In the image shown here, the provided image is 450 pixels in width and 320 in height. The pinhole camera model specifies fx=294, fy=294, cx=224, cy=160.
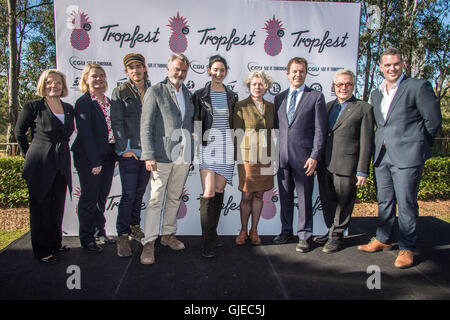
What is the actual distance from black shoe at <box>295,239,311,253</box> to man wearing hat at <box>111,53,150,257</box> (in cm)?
188

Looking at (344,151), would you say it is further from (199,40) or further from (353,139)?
(199,40)

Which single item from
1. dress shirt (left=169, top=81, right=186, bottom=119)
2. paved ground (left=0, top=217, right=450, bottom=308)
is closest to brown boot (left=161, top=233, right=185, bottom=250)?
paved ground (left=0, top=217, right=450, bottom=308)

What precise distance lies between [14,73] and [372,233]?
11869 millimetres

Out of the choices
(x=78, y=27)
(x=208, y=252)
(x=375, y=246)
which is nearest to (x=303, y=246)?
(x=375, y=246)

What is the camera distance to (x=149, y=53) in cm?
374

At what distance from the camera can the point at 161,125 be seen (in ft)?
9.71

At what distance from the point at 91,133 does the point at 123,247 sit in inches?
49.7

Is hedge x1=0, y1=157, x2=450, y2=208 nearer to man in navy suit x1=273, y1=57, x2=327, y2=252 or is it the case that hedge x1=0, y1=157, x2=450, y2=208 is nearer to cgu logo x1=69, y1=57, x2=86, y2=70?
cgu logo x1=69, y1=57, x2=86, y2=70

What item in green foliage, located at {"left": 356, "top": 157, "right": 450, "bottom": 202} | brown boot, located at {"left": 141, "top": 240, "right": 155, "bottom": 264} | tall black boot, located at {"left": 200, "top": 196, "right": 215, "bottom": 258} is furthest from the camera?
green foliage, located at {"left": 356, "top": 157, "right": 450, "bottom": 202}

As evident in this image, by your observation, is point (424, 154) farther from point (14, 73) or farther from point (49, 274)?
point (14, 73)

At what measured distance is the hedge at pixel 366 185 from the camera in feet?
18.1

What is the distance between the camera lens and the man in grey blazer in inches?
115

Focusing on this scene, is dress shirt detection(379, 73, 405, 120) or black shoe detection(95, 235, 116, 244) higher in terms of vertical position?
dress shirt detection(379, 73, 405, 120)

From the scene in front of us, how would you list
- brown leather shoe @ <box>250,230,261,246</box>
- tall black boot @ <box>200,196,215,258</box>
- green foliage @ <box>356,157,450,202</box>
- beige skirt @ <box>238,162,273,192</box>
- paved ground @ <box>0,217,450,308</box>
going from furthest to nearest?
green foliage @ <box>356,157,450,202</box>
brown leather shoe @ <box>250,230,261,246</box>
beige skirt @ <box>238,162,273,192</box>
tall black boot @ <box>200,196,215,258</box>
paved ground @ <box>0,217,450,308</box>
